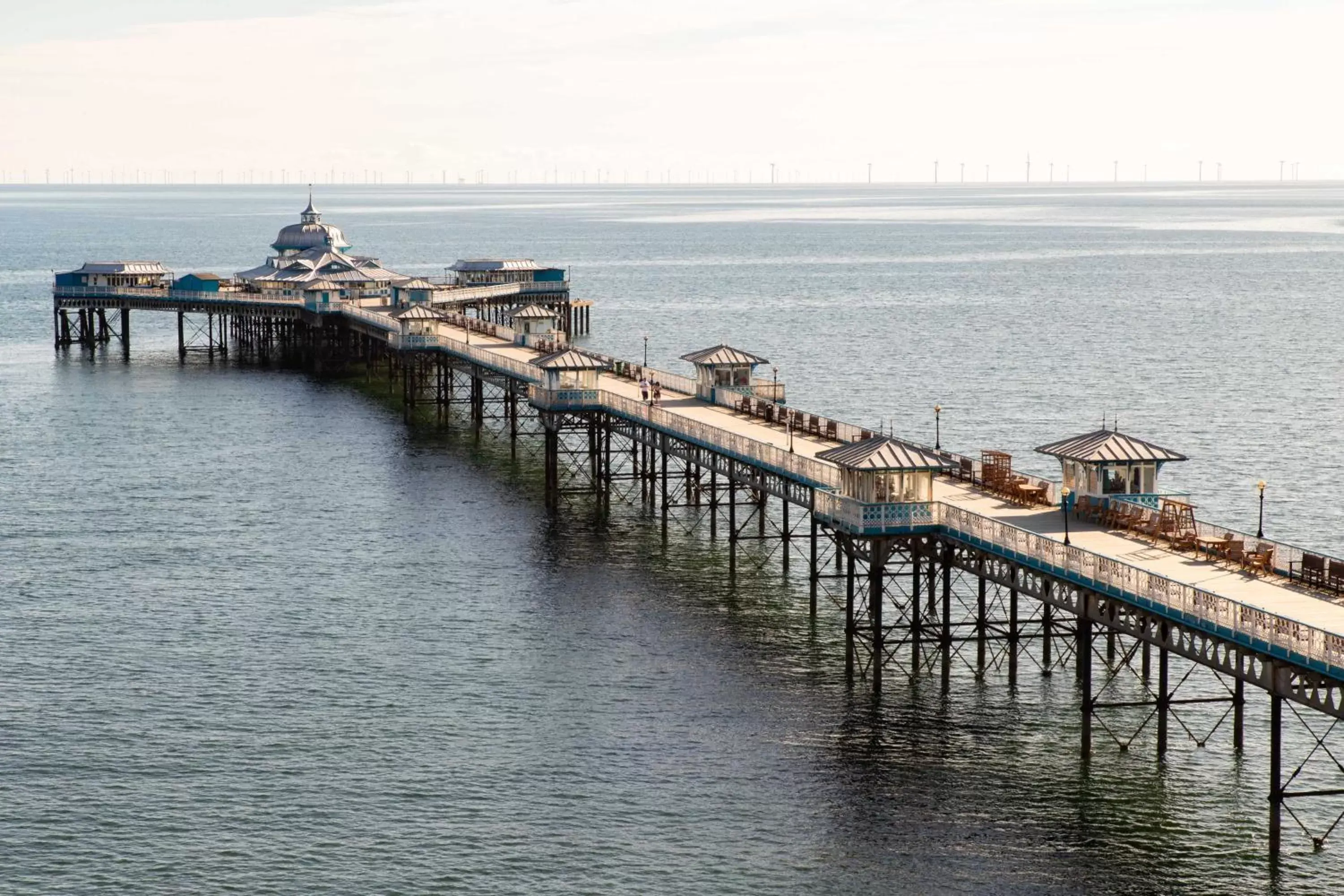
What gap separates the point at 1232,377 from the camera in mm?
130625

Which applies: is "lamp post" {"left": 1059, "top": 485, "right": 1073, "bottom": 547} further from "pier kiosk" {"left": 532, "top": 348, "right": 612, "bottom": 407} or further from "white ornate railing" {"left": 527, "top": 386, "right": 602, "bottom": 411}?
"pier kiosk" {"left": 532, "top": 348, "right": 612, "bottom": 407}

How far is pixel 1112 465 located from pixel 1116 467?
236 millimetres

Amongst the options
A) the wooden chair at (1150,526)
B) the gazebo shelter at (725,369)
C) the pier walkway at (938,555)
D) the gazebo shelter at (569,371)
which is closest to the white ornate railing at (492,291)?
the pier walkway at (938,555)

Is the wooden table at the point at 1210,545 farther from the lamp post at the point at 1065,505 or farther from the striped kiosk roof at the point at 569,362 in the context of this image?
the striped kiosk roof at the point at 569,362

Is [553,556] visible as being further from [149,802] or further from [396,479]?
[149,802]

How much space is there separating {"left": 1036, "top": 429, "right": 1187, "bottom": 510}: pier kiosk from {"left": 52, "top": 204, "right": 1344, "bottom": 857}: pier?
2.9 inches

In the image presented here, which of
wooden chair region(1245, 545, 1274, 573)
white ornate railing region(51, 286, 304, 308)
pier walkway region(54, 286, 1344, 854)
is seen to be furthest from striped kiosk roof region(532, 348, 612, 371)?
white ornate railing region(51, 286, 304, 308)

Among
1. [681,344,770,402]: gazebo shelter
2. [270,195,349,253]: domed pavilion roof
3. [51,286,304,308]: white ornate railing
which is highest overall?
[270,195,349,253]: domed pavilion roof

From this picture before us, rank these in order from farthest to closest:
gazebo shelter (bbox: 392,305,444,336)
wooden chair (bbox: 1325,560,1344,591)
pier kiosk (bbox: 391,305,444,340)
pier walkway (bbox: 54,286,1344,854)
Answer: gazebo shelter (bbox: 392,305,444,336)
pier kiosk (bbox: 391,305,444,340)
wooden chair (bbox: 1325,560,1344,591)
pier walkway (bbox: 54,286,1344,854)

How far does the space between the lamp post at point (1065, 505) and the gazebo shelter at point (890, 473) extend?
3.86 m

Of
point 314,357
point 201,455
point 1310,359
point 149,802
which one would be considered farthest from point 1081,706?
point 314,357

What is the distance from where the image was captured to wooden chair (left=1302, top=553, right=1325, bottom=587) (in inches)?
1937

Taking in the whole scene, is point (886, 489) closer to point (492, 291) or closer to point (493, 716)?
point (493, 716)

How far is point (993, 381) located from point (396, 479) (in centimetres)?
5171
